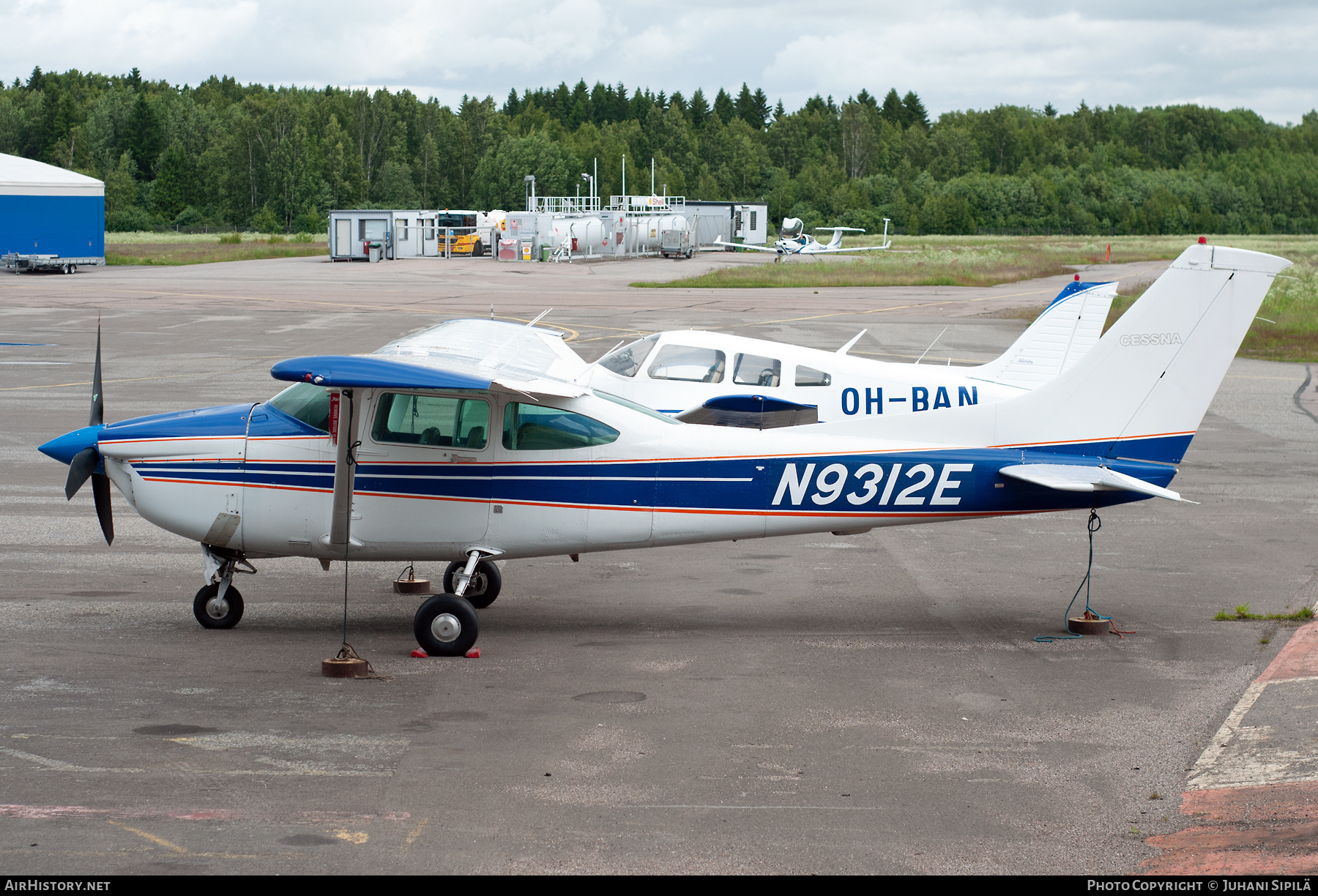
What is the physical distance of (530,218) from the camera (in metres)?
83.1

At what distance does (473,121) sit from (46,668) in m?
164

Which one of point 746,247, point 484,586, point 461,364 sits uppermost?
point 746,247

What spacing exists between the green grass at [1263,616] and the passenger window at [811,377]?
4607 mm

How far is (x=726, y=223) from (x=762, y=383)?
97.7 meters

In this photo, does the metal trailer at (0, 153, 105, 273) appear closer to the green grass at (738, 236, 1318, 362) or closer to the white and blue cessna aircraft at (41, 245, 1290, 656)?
the green grass at (738, 236, 1318, 362)

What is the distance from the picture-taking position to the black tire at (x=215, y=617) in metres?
9.64

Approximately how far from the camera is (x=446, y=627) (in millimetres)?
9016

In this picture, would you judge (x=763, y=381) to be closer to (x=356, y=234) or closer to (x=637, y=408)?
(x=637, y=408)

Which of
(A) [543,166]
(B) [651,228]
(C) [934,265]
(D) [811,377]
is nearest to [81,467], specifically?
(D) [811,377]

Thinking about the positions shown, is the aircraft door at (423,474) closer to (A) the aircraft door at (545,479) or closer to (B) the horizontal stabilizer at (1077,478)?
Result: (A) the aircraft door at (545,479)

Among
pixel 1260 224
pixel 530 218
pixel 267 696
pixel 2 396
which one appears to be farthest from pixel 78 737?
pixel 1260 224

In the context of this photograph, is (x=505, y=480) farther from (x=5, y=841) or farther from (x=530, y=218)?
(x=530, y=218)

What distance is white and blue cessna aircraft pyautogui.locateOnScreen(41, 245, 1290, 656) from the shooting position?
30.5 ft

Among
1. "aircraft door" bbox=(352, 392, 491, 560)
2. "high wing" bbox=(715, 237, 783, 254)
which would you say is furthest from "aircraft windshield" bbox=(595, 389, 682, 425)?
"high wing" bbox=(715, 237, 783, 254)
